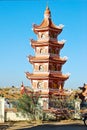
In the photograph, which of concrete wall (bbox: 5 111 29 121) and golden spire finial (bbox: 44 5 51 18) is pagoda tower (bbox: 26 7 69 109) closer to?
golden spire finial (bbox: 44 5 51 18)

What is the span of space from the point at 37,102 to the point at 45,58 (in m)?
9.19

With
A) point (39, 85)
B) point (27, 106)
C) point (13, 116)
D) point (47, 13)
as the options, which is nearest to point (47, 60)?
point (39, 85)

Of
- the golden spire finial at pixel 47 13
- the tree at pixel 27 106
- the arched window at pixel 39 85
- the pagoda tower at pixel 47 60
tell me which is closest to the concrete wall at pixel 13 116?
the tree at pixel 27 106

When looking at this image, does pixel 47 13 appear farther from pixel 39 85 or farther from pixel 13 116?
pixel 13 116

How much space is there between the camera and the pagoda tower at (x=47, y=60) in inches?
Answer: 1564

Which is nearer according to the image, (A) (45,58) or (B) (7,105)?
(B) (7,105)

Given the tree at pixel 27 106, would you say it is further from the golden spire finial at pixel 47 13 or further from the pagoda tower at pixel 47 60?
the golden spire finial at pixel 47 13

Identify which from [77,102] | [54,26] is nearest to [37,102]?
[77,102]

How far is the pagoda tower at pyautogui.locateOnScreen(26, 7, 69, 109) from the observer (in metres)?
39.7

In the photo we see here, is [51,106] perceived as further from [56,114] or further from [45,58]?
[45,58]

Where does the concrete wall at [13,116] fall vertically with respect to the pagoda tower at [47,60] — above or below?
below

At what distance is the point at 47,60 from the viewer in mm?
39719

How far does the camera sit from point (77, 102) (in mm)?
33188

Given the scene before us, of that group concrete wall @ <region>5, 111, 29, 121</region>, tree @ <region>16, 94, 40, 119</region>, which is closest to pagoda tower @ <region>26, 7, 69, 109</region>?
concrete wall @ <region>5, 111, 29, 121</region>
